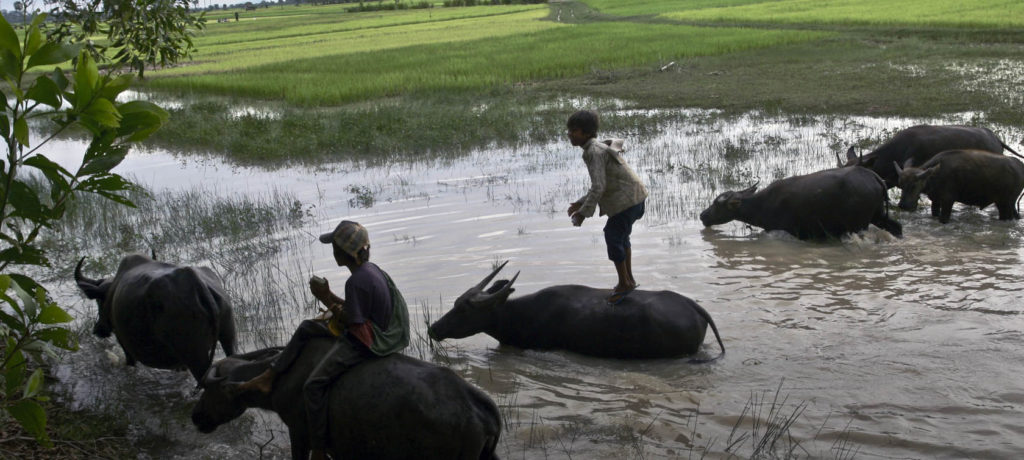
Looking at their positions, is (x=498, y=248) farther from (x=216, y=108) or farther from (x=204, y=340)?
(x=216, y=108)

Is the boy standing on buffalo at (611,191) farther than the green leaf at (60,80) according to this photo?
Yes

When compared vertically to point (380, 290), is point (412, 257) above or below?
below

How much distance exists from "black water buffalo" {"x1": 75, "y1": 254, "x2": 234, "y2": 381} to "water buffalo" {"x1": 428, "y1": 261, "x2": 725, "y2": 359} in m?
1.34

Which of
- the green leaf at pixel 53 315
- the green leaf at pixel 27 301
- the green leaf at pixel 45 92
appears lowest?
the green leaf at pixel 53 315

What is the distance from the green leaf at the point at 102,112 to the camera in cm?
243

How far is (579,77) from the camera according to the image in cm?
2069

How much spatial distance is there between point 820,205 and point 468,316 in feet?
12.1

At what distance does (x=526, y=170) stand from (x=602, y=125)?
2.85 meters

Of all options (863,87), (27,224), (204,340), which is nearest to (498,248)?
(204,340)

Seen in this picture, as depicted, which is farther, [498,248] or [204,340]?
[498,248]

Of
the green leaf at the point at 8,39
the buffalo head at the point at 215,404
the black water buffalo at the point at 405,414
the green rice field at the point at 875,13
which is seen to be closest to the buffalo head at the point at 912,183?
the black water buffalo at the point at 405,414

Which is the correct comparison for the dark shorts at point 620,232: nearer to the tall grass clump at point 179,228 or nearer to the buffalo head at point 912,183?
the buffalo head at point 912,183

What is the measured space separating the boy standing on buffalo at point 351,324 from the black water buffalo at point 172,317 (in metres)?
1.24

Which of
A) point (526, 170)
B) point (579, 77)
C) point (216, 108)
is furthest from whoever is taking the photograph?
point (579, 77)
